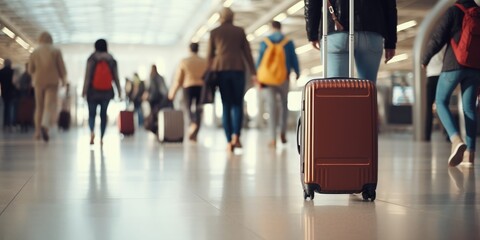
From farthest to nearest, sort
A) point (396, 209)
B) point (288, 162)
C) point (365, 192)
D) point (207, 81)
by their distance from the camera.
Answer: point (207, 81), point (288, 162), point (365, 192), point (396, 209)

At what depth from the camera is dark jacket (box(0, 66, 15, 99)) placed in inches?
987

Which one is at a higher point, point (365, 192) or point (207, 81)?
point (207, 81)

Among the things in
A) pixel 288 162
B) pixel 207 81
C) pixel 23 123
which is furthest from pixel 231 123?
pixel 23 123

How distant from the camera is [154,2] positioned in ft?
135

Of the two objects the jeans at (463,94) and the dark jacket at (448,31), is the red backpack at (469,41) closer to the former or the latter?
the dark jacket at (448,31)

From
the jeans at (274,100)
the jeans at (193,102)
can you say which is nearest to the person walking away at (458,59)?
the jeans at (274,100)

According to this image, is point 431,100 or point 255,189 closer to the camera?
point 255,189

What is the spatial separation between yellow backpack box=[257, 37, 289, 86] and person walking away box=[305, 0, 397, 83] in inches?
316

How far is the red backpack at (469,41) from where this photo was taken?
874 cm

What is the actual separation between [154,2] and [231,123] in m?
29.1

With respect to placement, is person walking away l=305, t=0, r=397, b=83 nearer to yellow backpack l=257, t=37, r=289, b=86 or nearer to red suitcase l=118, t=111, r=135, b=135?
yellow backpack l=257, t=37, r=289, b=86

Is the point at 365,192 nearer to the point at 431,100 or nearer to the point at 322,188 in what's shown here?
the point at 322,188

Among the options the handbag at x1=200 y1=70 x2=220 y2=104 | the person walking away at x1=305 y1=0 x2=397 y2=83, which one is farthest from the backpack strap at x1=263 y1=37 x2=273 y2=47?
the person walking away at x1=305 y1=0 x2=397 y2=83

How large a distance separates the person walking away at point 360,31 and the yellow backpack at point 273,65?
26.4 feet
